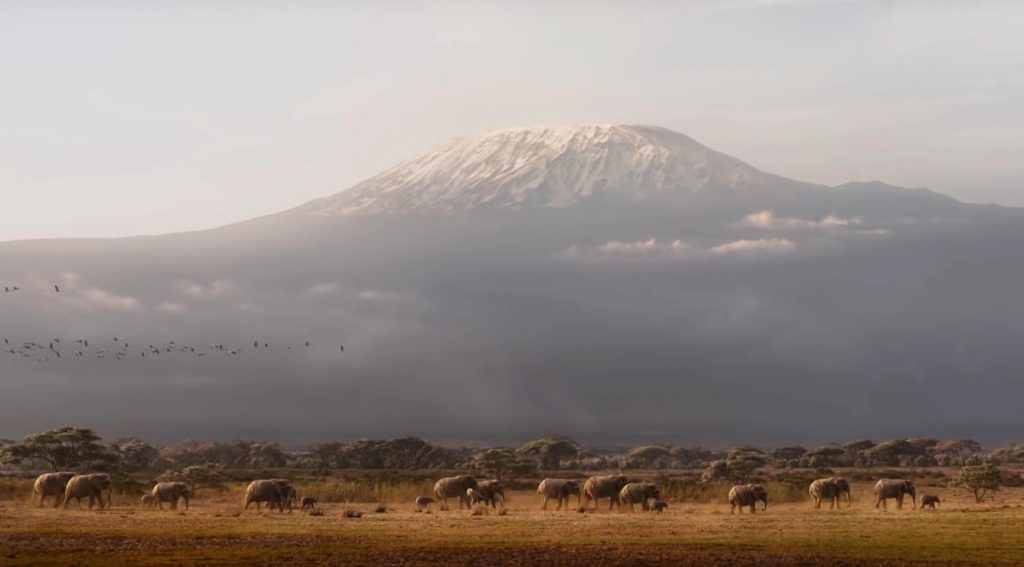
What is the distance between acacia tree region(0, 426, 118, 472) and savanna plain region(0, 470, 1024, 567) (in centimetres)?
3327

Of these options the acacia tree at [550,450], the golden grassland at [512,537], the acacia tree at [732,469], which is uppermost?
the acacia tree at [550,450]

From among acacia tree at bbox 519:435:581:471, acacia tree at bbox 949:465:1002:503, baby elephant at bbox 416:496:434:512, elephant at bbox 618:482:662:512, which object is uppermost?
acacia tree at bbox 519:435:581:471

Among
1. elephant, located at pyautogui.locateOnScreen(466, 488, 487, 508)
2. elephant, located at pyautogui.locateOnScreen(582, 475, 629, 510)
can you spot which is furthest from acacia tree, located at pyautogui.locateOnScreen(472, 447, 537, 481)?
elephant, located at pyautogui.locateOnScreen(582, 475, 629, 510)

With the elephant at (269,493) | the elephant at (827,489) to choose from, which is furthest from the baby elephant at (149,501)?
the elephant at (827,489)

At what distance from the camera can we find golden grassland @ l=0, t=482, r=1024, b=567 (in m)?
36.7

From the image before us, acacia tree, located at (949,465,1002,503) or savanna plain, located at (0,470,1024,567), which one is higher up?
acacia tree, located at (949,465,1002,503)

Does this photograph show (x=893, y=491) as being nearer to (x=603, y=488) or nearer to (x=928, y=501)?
(x=928, y=501)

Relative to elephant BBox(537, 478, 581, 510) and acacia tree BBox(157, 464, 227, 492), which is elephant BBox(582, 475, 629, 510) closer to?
elephant BBox(537, 478, 581, 510)

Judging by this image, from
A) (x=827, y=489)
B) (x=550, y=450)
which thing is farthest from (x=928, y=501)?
(x=550, y=450)

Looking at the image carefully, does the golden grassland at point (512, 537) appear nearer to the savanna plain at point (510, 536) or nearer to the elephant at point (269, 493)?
the savanna plain at point (510, 536)

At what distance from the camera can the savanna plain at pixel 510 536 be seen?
121ft

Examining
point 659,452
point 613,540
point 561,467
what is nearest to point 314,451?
point 561,467

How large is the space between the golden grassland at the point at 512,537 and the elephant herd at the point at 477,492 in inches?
56.9

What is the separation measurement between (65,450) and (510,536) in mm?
59207
